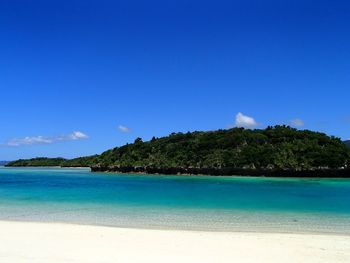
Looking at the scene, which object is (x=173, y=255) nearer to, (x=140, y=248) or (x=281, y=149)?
(x=140, y=248)

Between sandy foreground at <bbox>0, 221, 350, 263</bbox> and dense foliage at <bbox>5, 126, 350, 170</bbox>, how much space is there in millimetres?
75870

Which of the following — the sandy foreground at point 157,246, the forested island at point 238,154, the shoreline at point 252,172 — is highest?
the forested island at point 238,154

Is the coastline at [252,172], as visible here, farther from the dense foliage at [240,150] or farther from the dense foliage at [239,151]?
the dense foliage at [240,150]

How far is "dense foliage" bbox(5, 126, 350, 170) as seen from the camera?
87750mm

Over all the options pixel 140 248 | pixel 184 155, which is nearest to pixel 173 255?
pixel 140 248

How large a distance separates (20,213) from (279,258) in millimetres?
13944

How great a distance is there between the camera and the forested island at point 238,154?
86.4 metres

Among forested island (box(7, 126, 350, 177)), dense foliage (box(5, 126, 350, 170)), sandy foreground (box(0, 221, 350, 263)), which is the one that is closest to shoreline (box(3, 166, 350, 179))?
forested island (box(7, 126, 350, 177))

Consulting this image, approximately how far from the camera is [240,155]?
93.4m

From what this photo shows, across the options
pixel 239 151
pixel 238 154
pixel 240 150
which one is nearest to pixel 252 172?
pixel 238 154

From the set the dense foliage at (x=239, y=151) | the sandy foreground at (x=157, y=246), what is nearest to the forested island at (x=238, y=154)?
the dense foliage at (x=239, y=151)

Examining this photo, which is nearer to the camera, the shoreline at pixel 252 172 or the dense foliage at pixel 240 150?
the shoreline at pixel 252 172

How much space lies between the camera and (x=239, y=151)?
9638 centimetres

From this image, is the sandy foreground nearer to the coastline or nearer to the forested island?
the coastline
